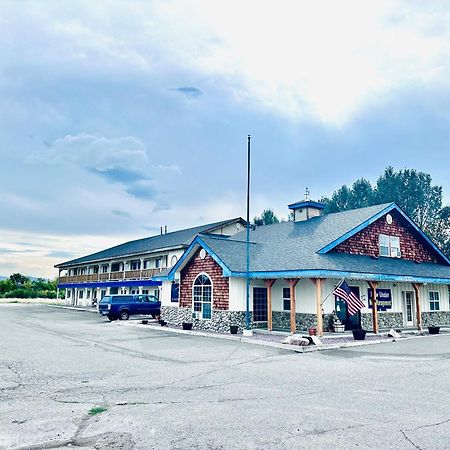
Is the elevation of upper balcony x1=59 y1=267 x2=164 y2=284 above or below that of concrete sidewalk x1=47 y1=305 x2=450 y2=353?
above

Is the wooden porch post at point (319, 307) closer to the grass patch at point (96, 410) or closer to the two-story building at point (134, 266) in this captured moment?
the grass patch at point (96, 410)

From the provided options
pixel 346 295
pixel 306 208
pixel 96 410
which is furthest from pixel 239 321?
pixel 96 410

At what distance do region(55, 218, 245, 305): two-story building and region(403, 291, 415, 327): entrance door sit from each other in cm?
1723

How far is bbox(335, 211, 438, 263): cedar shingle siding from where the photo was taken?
2322 cm

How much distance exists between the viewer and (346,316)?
2162 centimetres

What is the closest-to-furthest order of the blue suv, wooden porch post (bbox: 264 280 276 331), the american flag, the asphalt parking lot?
1. the asphalt parking lot
2. the american flag
3. wooden porch post (bbox: 264 280 276 331)
4. the blue suv

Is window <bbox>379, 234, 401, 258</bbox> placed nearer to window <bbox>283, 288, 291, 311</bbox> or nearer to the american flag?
window <bbox>283, 288, 291, 311</bbox>

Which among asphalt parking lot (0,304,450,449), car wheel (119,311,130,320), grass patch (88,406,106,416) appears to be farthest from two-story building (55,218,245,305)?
grass patch (88,406,106,416)

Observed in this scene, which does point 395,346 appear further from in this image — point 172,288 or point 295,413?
point 172,288

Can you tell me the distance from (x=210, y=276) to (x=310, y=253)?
19.2ft

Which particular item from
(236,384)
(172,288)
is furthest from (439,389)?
(172,288)

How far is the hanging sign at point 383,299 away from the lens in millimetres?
22992

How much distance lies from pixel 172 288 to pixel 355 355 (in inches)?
590

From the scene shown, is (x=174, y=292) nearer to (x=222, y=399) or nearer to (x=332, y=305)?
(x=332, y=305)
